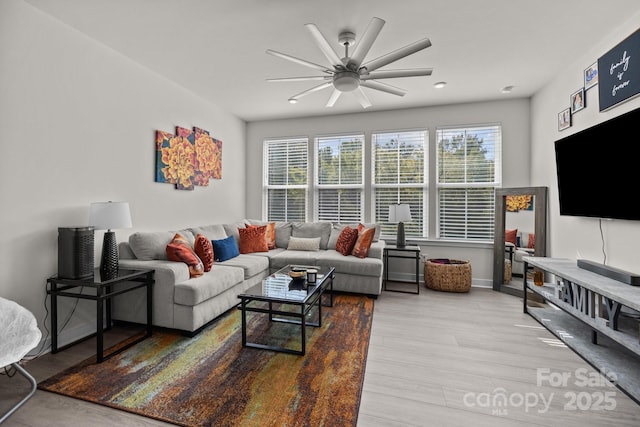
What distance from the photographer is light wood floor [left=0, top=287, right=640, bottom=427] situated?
1.71 meters

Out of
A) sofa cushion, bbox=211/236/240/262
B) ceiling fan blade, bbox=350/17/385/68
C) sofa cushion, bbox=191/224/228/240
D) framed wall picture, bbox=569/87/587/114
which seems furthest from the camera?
sofa cushion, bbox=191/224/228/240

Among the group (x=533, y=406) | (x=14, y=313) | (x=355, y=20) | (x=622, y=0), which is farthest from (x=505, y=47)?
(x=14, y=313)

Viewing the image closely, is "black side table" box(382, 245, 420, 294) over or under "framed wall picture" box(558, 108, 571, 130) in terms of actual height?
under

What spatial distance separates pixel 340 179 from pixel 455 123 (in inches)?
78.9

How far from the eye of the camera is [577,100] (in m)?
3.17

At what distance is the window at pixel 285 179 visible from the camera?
213 inches

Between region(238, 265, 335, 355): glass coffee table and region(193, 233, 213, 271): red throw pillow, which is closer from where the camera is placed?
region(238, 265, 335, 355): glass coffee table

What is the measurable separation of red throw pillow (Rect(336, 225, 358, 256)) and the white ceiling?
2.08 m

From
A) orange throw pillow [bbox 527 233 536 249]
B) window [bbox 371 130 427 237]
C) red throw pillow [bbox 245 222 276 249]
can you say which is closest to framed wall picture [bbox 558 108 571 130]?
orange throw pillow [bbox 527 233 536 249]

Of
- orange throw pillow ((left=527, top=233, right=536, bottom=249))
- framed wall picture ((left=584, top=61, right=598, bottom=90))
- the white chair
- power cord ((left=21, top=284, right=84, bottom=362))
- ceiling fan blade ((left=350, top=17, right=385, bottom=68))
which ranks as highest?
framed wall picture ((left=584, top=61, right=598, bottom=90))

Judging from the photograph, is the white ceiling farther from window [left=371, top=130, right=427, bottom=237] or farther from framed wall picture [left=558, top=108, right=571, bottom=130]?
window [left=371, top=130, right=427, bottom=237]

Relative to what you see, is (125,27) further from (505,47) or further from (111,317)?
(505,47)

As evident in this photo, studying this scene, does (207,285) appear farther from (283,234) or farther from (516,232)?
(516,232)

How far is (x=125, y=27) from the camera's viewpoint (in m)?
2.62
